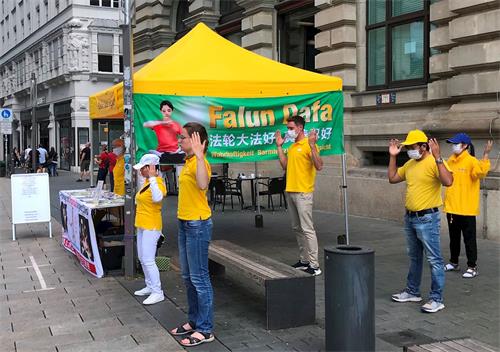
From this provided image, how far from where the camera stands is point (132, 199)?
7.15 m

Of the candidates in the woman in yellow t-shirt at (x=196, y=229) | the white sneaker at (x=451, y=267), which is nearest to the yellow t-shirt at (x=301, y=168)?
the white sneaker at (x=451, y=267)

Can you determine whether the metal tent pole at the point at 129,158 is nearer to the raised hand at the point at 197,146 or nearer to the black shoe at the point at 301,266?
the black shoe at the point at 301,266

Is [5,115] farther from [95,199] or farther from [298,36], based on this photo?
[95,199]

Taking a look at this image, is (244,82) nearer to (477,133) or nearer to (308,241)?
(308,241)

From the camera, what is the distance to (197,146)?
4641 mm

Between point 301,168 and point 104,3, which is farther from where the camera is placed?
point 104,3

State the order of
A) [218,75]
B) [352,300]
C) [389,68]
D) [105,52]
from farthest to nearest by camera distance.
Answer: [105,52], [389,68], [218,75], [352,300]

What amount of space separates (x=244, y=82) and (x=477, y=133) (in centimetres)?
423

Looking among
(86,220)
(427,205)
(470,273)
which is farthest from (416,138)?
(86,220)

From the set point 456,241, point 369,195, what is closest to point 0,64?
point 369,195

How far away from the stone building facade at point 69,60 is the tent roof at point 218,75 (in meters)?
26.1

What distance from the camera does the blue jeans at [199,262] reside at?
189 inches

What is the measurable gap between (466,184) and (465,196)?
0.52 ft

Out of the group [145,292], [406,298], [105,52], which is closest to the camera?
[406,298]
